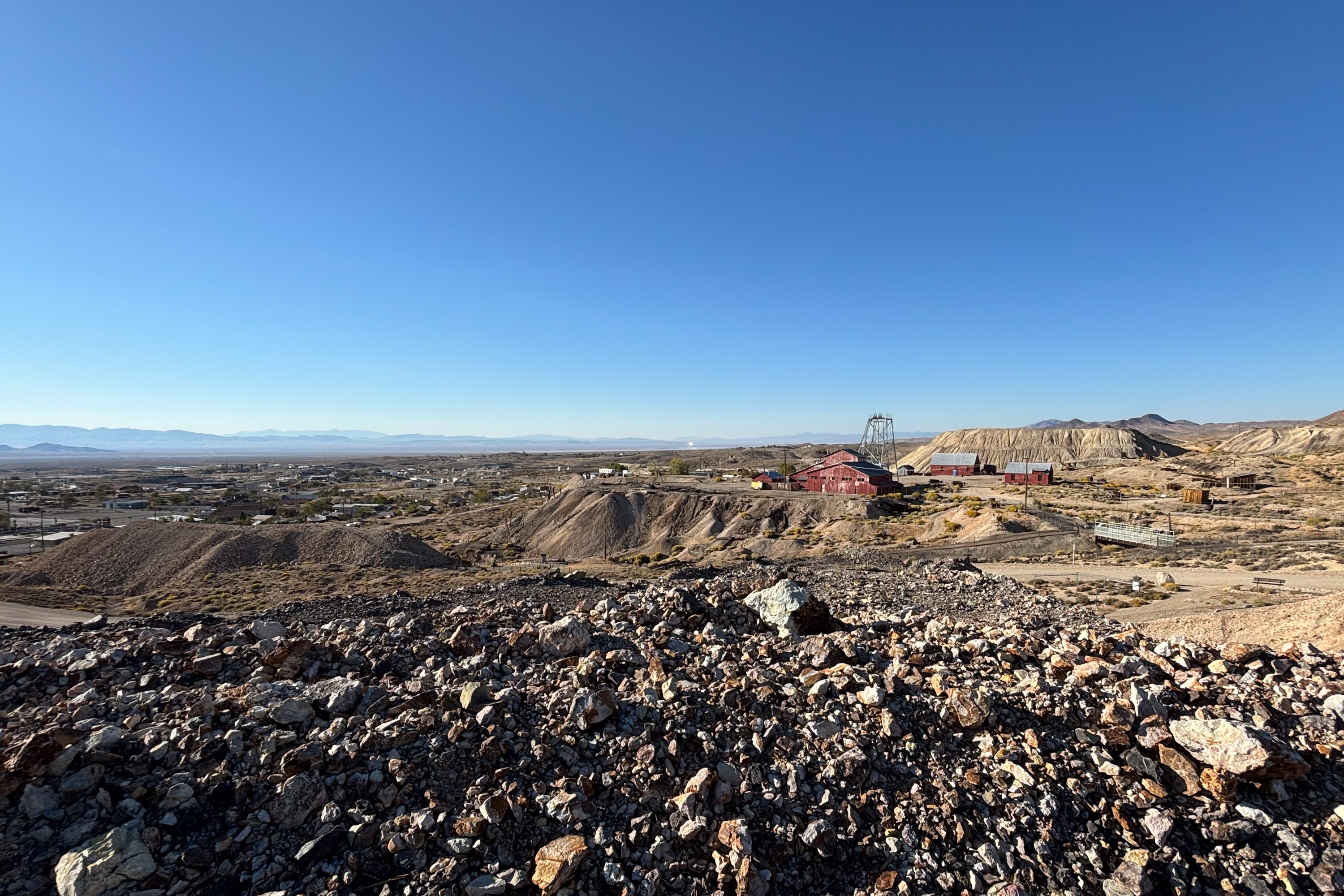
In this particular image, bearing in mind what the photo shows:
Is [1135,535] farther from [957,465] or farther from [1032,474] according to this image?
[957,465]

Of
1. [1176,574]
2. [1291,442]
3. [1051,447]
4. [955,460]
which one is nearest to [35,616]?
[1176,574]

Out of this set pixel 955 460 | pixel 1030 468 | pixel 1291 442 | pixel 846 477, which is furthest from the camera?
pixel 1291 442

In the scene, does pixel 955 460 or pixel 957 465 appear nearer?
pixel 957 465

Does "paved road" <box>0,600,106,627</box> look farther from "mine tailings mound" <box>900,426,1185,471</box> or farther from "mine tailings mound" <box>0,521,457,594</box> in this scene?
"mine tailings mound" <box>900,426,1185,471</box>

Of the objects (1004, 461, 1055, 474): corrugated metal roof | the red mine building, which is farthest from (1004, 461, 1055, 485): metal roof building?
the red mine building

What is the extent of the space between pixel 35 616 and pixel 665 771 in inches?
1308

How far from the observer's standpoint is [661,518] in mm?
55406

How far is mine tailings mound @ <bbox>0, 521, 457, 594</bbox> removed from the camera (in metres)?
32.6

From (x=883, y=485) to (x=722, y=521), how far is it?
59.2 feet

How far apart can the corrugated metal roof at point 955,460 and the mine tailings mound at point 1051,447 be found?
14598mm

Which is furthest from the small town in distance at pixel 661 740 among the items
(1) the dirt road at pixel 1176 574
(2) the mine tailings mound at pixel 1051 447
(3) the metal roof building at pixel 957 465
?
(2) the mine tailings mound at pixel 1051 447

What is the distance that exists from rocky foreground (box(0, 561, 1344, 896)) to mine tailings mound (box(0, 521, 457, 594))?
29955 millimetres

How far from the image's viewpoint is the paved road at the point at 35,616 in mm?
23203

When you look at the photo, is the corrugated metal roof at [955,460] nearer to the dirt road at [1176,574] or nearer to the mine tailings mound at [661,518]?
the mine tailings mound at [661,518]
